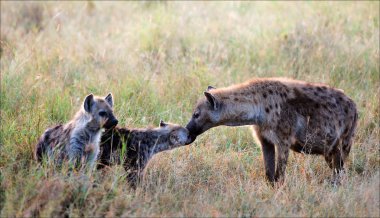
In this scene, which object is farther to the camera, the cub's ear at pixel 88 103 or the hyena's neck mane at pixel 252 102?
the hyena's neck mane at pixel 252 102

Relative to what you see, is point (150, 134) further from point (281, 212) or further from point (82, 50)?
point (82, 50)

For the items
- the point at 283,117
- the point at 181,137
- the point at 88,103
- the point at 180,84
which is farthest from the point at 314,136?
the point at 180,84

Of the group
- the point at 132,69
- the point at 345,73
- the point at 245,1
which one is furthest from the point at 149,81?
the point at 245,1

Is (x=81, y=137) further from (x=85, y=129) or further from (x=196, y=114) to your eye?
(x=196, y=114)

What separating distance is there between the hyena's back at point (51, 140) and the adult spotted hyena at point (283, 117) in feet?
3.70

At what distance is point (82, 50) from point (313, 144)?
399cm

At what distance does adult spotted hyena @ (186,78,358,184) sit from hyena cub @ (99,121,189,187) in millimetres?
179

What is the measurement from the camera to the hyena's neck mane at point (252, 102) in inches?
234

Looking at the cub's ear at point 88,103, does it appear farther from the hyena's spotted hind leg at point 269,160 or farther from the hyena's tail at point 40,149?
the hyena's spotted hind leg at point 269,160

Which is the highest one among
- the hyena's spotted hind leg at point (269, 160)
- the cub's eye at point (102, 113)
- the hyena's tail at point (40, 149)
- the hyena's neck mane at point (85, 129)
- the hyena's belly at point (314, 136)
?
the cub's eye at point (102, 113)

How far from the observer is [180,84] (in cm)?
784

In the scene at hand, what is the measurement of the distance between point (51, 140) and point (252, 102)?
1685 mm

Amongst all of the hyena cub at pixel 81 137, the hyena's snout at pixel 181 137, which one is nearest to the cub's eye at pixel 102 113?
the hyena cub at pixel 81 137

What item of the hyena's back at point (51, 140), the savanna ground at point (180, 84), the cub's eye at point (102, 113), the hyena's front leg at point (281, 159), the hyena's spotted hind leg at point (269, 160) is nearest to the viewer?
the savanna ground at point (180, 84)
